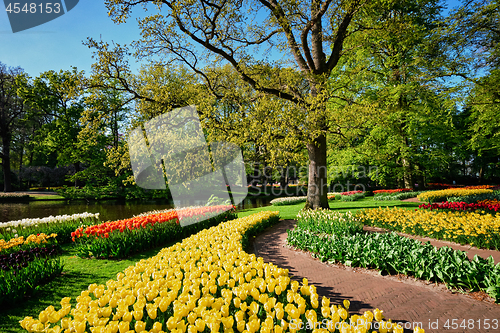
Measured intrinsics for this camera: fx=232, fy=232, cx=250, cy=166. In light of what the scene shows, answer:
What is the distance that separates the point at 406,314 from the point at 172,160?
Answer: 437 inches

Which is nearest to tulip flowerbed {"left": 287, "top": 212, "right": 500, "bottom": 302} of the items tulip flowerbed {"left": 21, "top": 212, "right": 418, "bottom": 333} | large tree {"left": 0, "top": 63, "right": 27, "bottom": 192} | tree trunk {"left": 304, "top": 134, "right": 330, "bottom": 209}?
tulip flowerbed {"left": 21, "top": 212, "right": 418, "bottom": 333}

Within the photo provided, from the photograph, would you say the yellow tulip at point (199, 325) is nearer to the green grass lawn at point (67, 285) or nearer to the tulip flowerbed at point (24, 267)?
the green grass lawn at point (67, 285)

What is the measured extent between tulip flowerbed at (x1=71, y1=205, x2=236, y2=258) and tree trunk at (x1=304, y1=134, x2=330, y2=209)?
16.6 ft

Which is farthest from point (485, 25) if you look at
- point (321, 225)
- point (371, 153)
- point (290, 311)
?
point (290, 311)

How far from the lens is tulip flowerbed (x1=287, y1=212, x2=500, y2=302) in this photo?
3414 mm

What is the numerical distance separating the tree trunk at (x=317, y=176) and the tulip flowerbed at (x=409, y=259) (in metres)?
4.74

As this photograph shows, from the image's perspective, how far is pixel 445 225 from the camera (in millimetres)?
6211

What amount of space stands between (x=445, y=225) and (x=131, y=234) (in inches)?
336

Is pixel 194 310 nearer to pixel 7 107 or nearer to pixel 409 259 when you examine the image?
pixel 409 259

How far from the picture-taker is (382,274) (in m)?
4.32

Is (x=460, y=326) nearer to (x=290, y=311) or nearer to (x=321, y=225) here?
(x=290, y=311)
